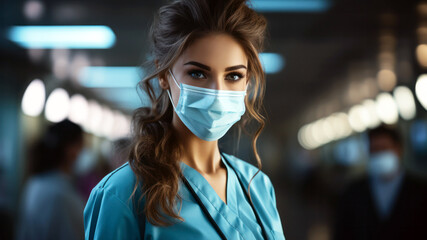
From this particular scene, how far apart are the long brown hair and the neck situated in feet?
0.08

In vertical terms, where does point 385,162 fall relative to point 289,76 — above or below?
below

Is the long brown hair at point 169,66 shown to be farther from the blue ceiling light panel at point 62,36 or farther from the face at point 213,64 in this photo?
the blue ceiling light panel at point 62,36

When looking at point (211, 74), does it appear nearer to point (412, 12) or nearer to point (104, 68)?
point (412, 12)

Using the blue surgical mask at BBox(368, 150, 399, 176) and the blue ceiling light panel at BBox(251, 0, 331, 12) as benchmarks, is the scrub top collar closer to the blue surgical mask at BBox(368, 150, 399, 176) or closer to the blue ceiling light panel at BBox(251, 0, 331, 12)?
the blue surgical mask at BBox(368, 150, 399, 176)

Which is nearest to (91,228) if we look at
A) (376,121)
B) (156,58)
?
(156,58)

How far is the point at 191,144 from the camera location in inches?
46.9

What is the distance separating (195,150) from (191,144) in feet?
0.08

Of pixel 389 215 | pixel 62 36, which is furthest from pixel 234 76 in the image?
pixel 62 36

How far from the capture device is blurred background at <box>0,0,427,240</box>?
400 centimetres

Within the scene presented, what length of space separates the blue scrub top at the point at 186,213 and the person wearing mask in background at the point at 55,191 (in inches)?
44.0

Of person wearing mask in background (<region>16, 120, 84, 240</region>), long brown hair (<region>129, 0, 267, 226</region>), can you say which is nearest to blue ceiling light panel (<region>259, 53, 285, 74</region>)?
person wearing mask in background (<region>16, 120, 84, 240</region>)

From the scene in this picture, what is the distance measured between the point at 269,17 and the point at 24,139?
3.28 metres

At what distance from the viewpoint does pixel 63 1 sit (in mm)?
3723

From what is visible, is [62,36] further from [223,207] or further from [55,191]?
[223,207]
